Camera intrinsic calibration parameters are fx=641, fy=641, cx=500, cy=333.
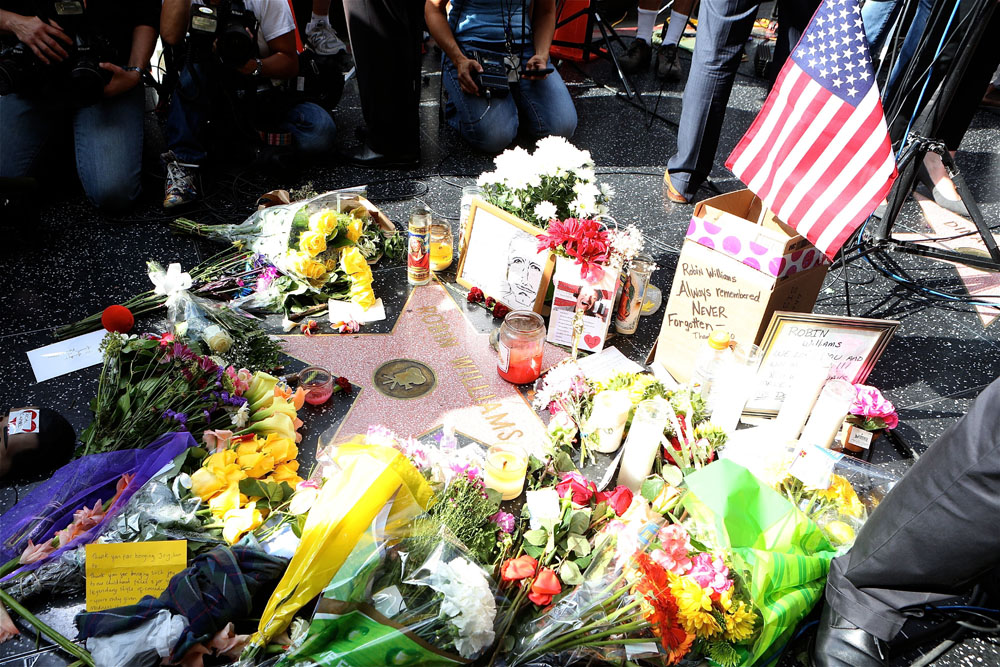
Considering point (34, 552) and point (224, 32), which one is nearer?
point (34, 552)

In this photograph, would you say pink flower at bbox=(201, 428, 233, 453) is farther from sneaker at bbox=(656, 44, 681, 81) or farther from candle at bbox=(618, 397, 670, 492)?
sneaker at bbox=(656, 44, 681, 81)

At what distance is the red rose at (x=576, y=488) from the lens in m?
1.50

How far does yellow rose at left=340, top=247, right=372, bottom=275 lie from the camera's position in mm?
2286

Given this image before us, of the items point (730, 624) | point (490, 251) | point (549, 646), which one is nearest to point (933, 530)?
point (730, 624)

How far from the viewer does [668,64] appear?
4.79 metres

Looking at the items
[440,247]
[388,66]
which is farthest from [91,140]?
[440,247]

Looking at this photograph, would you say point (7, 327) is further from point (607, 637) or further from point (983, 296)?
point (983, 296)

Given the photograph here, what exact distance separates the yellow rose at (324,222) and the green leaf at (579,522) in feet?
4.45

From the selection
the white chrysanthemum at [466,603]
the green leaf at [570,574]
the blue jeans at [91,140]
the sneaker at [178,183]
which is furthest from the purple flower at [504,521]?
the blue jeans at [91,140]

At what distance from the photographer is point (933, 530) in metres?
1.26

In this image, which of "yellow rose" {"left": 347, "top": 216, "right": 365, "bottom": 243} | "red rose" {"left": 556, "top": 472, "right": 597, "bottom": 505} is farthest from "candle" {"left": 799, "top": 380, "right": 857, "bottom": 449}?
"yellow rose" {"left": 347, "top": 216, "right": 365, "bottom": 243}

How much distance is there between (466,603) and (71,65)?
284cm

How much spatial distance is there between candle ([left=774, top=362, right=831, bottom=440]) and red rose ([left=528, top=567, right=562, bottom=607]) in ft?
2.70

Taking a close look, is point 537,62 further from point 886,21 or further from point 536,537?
point 536,537
